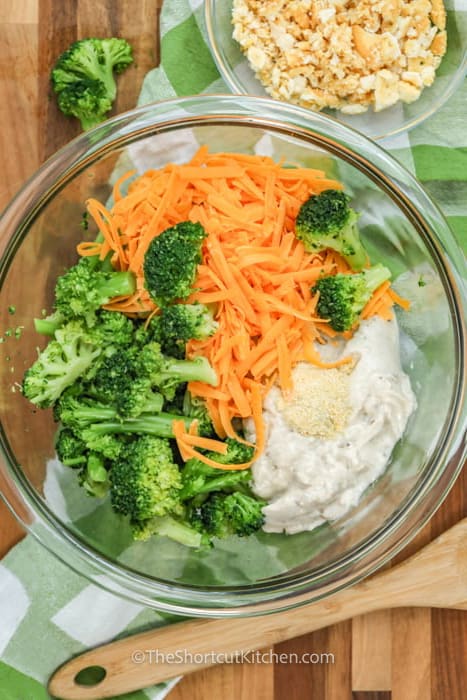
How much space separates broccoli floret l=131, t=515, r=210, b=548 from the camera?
1.61 metres

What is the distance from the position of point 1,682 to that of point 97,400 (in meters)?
0.85

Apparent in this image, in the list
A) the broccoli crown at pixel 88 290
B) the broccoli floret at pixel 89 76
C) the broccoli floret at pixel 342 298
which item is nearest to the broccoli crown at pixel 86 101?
the broccoli floret at pixel 89 76

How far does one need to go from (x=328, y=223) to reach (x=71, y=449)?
0.71 metres

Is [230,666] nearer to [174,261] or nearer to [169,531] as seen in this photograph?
[169,531]

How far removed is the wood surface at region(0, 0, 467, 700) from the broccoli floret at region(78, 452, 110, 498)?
360mm

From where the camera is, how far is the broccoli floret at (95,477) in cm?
161

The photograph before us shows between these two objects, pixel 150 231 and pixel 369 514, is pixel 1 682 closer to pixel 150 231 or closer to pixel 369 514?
pixel 369 514

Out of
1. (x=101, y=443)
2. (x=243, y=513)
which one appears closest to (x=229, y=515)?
(x=243, y=513)

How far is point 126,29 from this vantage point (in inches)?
74.9

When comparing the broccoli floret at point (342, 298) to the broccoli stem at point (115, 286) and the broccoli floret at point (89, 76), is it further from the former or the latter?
the broccoli floret at point (89, 76)

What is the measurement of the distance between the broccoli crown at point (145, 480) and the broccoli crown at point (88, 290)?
11.1 inches

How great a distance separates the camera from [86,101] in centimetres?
182

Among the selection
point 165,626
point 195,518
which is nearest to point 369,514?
point 195,518

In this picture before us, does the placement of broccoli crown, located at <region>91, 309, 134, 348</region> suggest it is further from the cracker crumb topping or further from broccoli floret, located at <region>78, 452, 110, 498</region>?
the cracker crumb topping
